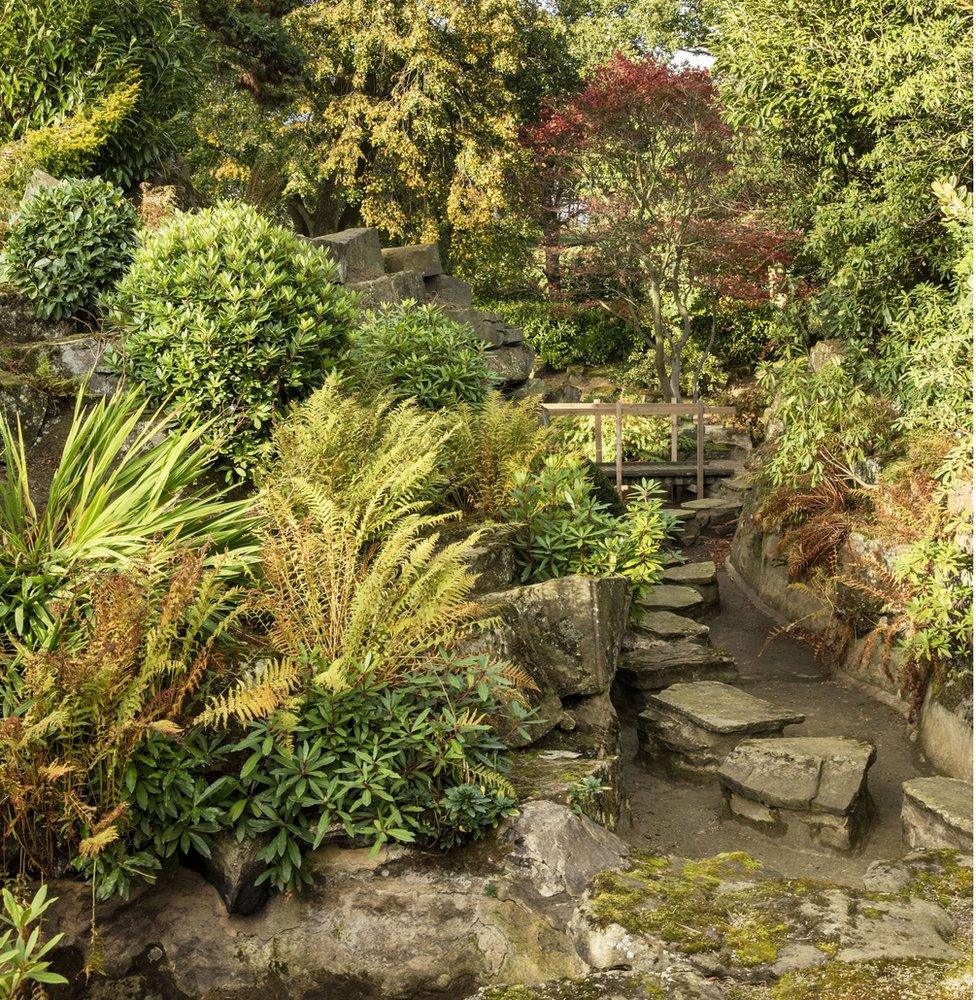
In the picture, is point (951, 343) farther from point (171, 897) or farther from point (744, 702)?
point (171, 897)

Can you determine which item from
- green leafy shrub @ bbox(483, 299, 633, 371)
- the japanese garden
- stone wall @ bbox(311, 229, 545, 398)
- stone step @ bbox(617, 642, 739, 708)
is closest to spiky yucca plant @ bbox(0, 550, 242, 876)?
the japanese garden

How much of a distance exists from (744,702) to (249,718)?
178 inches

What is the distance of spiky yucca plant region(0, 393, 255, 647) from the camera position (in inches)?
174

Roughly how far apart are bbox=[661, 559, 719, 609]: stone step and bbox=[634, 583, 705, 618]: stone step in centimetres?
18

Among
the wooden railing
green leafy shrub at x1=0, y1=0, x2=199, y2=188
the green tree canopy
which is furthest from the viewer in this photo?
the wooden railing

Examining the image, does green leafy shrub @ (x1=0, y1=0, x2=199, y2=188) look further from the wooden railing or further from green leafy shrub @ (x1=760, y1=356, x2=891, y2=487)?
the wooden railing

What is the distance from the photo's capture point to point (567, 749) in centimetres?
559

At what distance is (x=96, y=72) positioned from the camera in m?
9.94

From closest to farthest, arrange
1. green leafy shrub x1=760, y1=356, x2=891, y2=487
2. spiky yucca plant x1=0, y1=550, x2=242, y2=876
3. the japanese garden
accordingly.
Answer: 1. spiky yucca plant x1=0, y1=550, x2=242, y2=876
2. the japanese garden
3. green leafy shrub x1=760, y1=356, x2=891, y2=487

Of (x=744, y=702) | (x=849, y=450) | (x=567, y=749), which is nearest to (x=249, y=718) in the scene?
(x=567, y=749)

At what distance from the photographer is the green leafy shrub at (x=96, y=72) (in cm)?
972

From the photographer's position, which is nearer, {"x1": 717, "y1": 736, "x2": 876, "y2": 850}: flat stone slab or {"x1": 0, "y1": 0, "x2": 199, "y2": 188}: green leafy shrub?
{"x1": 717, "y1": 736, "x2": 876, "y2": 850}: flat stone slab

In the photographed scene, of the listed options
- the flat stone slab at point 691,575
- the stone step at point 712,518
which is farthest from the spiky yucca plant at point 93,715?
the stone step at point 712,518

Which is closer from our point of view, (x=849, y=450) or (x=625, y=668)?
(x=625, y=668)
